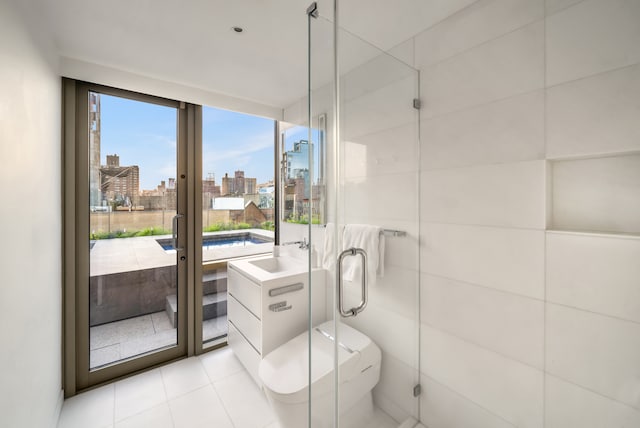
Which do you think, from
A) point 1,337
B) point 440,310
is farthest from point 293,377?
point 1,337

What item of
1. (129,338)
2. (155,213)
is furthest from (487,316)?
(129,338)

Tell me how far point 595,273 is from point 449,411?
0.97 meters

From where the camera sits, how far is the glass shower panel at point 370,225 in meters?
1.12

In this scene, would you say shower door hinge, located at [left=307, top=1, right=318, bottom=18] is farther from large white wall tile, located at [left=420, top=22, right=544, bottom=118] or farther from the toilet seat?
the toilet seat


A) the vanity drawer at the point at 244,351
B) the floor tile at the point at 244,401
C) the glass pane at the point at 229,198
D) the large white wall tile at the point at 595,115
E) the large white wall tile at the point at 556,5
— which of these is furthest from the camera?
the glass pane at the point at 229,198

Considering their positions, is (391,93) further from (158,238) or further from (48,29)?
(158,238)

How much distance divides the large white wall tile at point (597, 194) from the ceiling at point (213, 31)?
3.00ft

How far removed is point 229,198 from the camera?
256 cm

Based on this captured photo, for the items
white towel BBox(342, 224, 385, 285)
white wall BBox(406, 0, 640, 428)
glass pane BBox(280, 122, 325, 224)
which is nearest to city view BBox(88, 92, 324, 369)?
glass pane BBox(280, 122, 325, 224)

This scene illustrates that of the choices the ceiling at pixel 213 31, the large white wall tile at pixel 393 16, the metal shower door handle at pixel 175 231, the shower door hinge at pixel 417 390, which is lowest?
the shower door hinge at pixel 417 390

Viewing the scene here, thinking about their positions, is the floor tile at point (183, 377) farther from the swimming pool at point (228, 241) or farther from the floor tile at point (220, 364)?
the swimming pool at point (228, 241)

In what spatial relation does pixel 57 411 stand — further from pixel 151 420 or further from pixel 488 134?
pixel 488 134

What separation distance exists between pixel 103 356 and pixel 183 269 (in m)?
0.83

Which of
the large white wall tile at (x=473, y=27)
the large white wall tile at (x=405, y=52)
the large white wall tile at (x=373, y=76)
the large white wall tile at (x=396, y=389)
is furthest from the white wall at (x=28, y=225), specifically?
the large white wall tile at (x=473, y=27)
